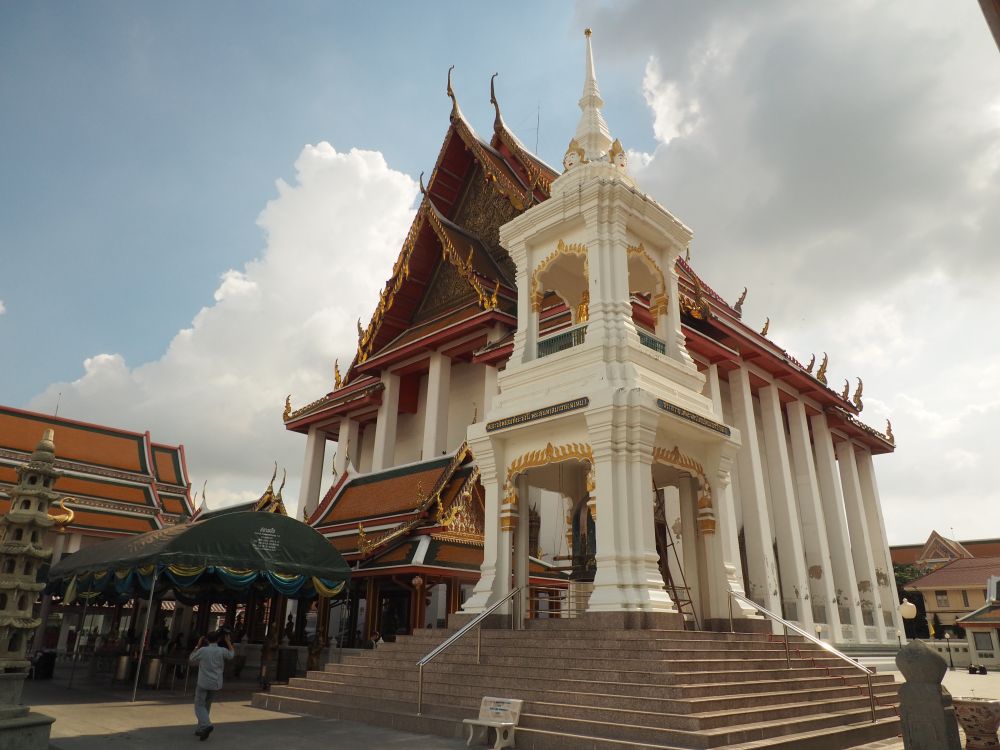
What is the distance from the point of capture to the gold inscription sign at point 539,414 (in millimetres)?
7906

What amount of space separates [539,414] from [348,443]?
15486 millimetres

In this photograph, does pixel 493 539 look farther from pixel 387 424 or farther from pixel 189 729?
pixel 387 424

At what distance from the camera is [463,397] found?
2023cm

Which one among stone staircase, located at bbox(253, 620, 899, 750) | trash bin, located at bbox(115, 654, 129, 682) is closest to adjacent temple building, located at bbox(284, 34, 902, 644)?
stone staircase, located at bbox(253, 620, 899, 750)

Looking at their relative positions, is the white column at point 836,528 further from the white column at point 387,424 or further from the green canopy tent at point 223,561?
the green canopy tent at point 223,561

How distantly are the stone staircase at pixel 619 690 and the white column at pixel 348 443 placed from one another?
14.2 meters

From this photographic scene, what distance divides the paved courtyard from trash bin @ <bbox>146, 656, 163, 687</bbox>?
1.25 m

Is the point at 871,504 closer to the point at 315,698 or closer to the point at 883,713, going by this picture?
the point at 883,713

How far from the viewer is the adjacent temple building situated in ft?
26.8

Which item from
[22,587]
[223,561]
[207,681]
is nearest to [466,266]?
[223,561]

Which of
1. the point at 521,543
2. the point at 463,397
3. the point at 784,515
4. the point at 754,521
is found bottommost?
the point at 521,543

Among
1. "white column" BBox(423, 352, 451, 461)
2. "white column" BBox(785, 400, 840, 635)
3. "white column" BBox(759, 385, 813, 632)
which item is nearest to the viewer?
"white column" BBox(759, 385, 813, 632)

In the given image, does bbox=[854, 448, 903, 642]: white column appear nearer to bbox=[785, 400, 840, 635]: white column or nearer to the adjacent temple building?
the adjacent temple building

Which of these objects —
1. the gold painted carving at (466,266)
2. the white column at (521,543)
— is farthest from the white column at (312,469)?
the white column at (521,543)
